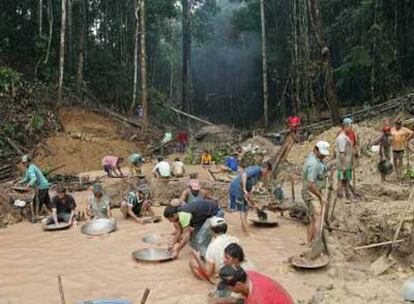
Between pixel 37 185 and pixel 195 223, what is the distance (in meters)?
4.51

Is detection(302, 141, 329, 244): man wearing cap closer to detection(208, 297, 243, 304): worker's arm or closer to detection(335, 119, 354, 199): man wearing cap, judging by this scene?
detection(335, 119, 354, 199): man wearing cap

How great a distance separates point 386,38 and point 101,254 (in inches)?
678

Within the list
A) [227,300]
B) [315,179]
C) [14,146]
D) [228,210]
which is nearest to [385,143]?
[228,210]

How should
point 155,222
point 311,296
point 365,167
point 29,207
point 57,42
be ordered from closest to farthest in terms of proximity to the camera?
1. point 311,296
2. point 155,222
3. point 29,207
4. point 365,167
5. point 57,42

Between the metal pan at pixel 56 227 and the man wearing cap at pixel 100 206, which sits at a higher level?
the man wearing cap at pixel 100 206

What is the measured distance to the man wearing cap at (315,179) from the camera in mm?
7371

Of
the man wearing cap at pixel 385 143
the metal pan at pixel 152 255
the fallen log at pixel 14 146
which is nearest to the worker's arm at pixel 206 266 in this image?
the metal pan at pixel 152 255

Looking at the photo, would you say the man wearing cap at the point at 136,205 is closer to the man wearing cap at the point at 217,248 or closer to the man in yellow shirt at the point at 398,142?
the man wearing cap at the point at 217,248

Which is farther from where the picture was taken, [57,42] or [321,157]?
[57,42]

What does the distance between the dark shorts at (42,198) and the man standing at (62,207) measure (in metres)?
0.76

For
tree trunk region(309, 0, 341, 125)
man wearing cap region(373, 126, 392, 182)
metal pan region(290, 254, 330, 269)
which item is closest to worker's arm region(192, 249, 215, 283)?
metal pan region(290, 254, 330, 269)

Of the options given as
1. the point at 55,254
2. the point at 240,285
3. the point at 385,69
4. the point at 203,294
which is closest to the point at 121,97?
the point at 385,69

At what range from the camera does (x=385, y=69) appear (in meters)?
21.4

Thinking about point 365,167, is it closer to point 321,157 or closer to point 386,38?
point 321,157
